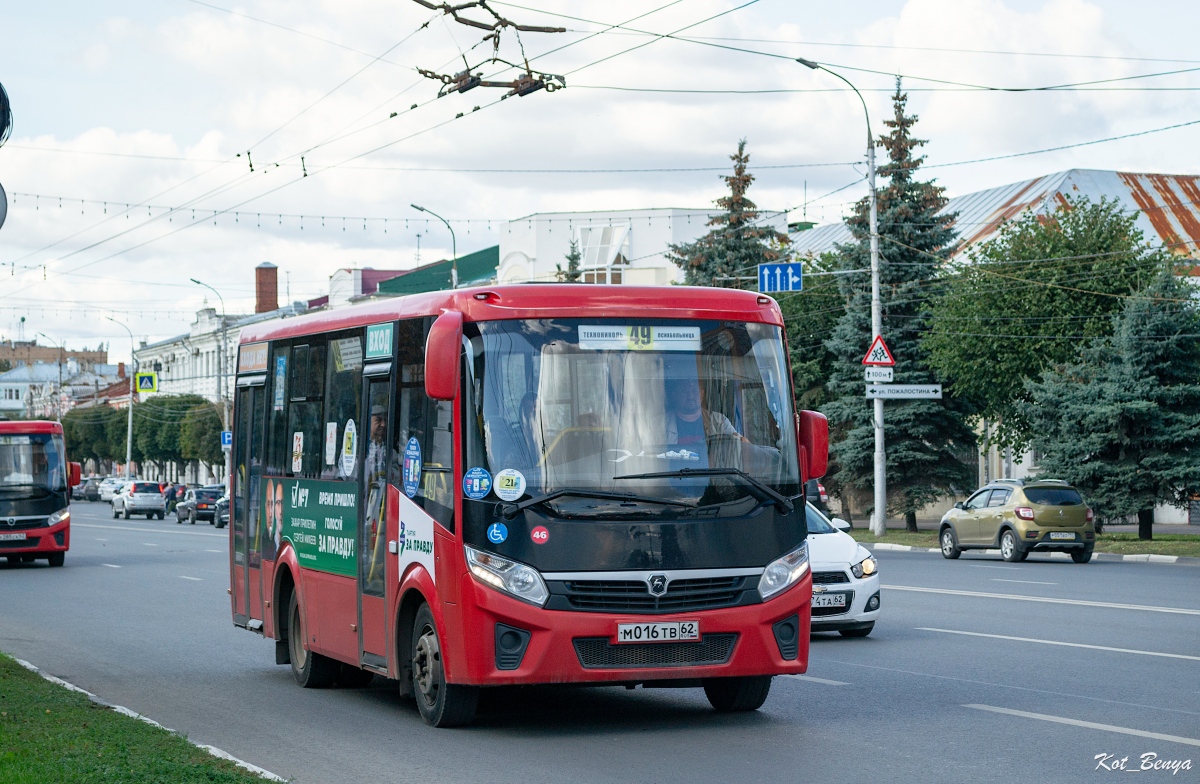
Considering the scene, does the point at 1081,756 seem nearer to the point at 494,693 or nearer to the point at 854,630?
the point at 494,693

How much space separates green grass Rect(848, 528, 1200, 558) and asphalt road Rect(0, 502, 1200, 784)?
42.2 feet

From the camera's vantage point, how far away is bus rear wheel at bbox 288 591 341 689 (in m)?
12.6

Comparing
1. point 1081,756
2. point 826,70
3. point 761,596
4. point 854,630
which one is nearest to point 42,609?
point 854,630

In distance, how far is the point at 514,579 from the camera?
9.55 metres

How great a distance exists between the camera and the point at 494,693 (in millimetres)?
11367

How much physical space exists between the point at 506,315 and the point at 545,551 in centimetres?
147

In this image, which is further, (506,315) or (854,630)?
(854,630)

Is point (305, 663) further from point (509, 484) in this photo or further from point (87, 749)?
point (509, 484)

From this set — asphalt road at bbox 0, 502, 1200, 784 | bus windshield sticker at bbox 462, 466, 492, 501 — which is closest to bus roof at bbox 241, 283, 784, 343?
bus windshield sticker at bbox 462, 466, 492, 501

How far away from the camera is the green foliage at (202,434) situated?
329 feet

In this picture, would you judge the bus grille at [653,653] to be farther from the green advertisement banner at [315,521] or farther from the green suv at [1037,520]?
the green suv at [1037,520]

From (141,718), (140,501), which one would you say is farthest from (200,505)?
(141,718)

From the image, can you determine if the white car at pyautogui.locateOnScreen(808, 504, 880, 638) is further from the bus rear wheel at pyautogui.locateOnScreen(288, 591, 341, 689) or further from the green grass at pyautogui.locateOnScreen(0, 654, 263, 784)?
the green grass at pyautogui.locateOnScreen(0, 654, 263, 784)

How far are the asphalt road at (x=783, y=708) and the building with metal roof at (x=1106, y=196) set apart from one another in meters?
42.2
